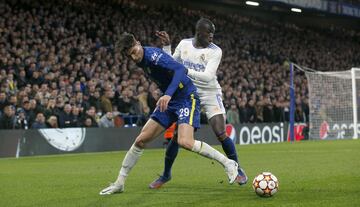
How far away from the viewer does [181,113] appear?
8.39 metres

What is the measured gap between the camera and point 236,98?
85.8 ft

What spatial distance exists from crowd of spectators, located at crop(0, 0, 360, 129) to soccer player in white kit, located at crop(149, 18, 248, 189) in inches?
244

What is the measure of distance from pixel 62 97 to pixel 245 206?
44.6 ft

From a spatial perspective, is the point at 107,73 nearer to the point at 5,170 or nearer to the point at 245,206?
the point at 5,170

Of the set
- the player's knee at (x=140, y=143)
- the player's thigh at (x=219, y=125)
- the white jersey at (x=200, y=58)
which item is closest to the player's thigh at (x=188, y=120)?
the player's knee at (x=140, y=143)

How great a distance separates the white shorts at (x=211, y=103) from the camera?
32.3ft

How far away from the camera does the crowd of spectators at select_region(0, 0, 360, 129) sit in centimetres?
1958

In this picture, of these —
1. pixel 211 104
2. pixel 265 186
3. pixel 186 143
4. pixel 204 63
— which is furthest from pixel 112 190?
pixel 204 63

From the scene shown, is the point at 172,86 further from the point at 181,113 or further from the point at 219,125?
the point at 219,125

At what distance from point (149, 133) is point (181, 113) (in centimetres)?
48

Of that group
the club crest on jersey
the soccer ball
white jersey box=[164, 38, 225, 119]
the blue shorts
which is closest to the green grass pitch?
the soccer ball

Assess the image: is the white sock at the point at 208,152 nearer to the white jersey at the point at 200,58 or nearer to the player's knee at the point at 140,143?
the player's knee at the point at 140,143

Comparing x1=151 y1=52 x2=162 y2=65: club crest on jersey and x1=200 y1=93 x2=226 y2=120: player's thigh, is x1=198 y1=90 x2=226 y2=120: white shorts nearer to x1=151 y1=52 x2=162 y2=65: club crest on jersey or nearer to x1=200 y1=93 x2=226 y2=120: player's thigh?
x1=200 y1=93 x2=226 y2=120: player's thigh

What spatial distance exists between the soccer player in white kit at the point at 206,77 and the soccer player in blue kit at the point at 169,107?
598 millimetres
